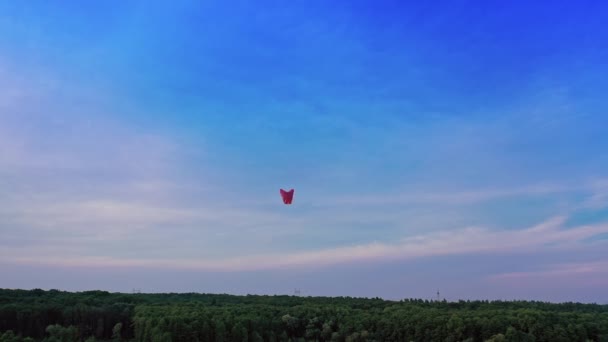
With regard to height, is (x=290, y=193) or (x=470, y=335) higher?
(x=290, y=193)

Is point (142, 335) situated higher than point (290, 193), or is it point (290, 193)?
point (290, 193)

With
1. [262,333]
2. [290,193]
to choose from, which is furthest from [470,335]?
[290,193]

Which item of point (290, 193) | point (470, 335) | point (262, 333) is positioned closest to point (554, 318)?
point (470, 335)

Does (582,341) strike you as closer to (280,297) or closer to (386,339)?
(386,339)

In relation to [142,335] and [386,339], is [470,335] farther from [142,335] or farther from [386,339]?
[142,335]

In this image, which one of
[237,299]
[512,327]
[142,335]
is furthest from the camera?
[237,299]

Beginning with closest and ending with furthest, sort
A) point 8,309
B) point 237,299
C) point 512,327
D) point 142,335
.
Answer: point 512,327 < point 142,335 < point 8,309 < point 237,299

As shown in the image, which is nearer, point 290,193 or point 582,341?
point 290,193

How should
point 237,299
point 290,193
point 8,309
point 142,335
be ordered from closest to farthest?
1. point 290,193
2. point 142,335
3. point 8,309
4. point 237,299

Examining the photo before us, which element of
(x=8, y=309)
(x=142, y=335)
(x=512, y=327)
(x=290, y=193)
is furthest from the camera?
(x=8, y=309)
